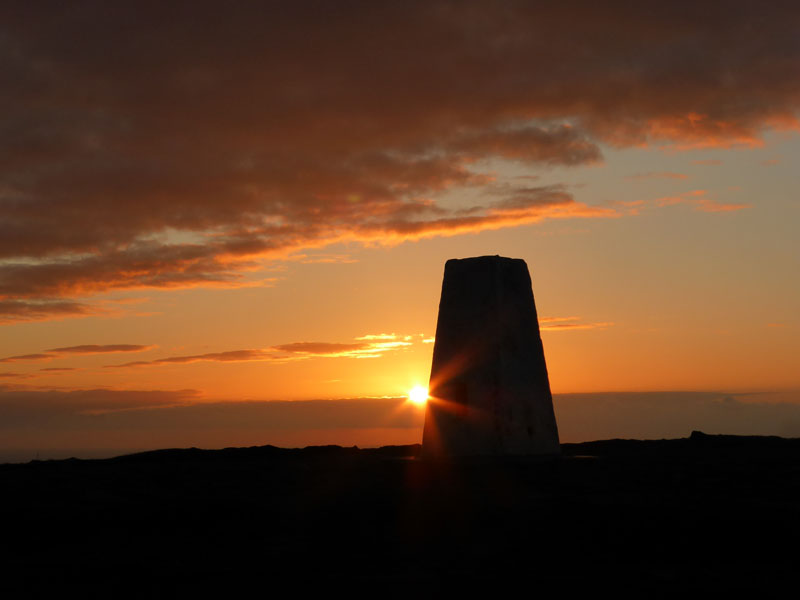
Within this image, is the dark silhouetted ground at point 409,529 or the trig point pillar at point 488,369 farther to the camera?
the trig point pillar at point 488,369

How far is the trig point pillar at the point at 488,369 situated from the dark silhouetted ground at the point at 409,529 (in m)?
0.62

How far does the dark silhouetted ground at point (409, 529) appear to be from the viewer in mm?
8688

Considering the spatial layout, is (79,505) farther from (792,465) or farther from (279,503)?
(792,465)

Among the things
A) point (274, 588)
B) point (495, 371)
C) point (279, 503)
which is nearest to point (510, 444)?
point (495, 371)

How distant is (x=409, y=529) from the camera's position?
36.7 ft

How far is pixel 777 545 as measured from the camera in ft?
33.1

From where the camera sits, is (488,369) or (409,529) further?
(488,369)

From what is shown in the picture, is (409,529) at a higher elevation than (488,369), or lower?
lower

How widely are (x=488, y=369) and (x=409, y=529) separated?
19.4ft

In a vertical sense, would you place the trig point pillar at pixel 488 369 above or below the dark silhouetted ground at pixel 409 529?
above

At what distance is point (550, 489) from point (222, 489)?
546cm

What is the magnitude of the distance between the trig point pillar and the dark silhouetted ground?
0.62 m

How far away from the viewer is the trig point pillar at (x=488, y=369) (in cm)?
1655

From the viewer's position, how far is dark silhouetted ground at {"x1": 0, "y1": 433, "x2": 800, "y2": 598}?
28.5 ft
